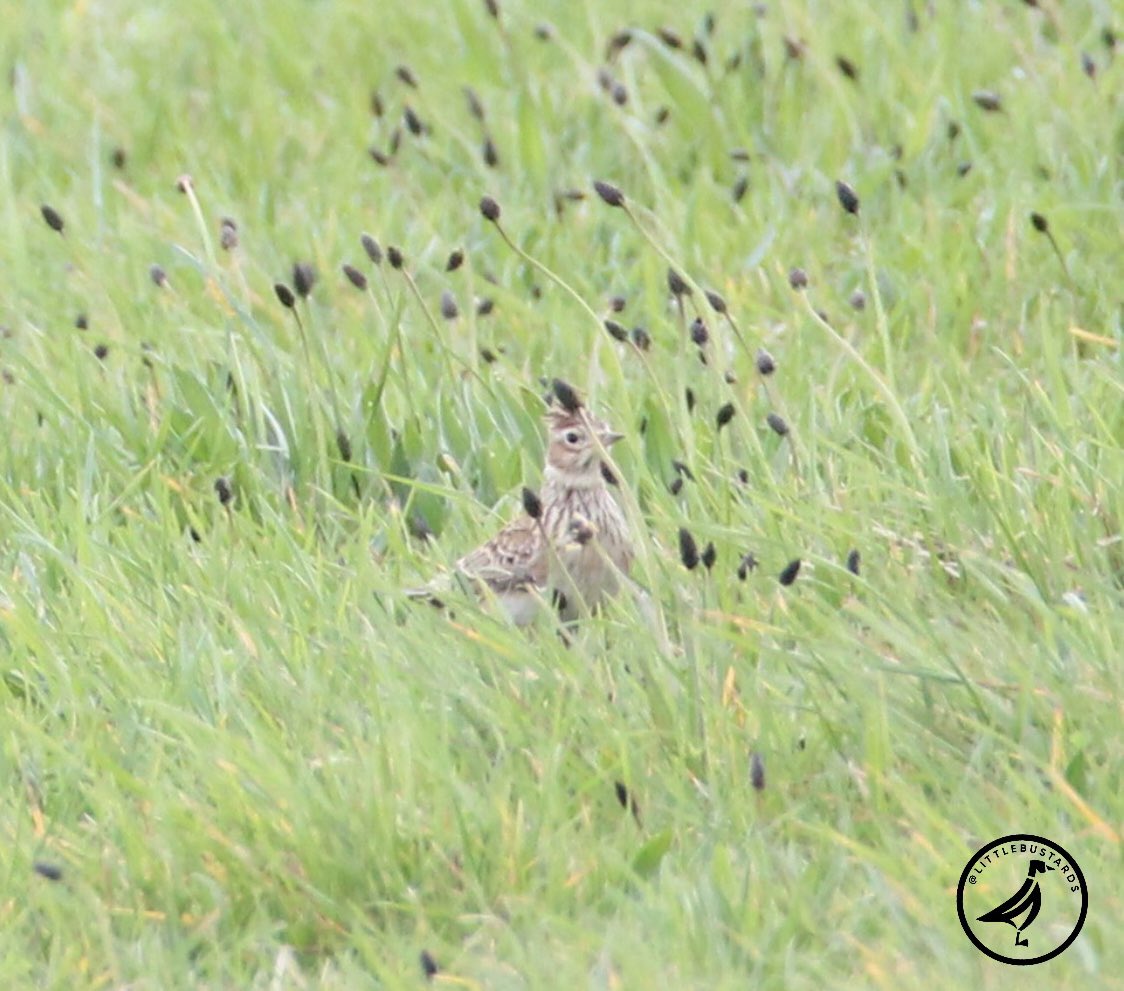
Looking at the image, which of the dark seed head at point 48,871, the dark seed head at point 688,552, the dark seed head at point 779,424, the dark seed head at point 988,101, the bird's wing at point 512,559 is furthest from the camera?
the dark seed head at point 988,101

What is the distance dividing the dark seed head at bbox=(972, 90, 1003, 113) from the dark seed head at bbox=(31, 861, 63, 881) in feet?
13.0

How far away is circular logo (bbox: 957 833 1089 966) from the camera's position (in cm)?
332

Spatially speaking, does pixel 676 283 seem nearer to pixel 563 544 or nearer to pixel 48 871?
pixel 563 544

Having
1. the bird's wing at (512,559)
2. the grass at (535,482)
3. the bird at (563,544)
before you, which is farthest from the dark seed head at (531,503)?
the bird's wing at (512,559)

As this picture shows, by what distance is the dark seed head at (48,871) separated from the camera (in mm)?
3803

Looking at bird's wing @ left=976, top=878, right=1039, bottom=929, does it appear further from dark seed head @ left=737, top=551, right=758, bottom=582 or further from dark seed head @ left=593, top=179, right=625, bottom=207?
dark seed head @ left=593, top=179, right=625, bottom=207

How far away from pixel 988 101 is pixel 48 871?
162 inches

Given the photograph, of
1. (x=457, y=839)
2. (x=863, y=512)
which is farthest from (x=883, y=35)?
(x=457, y=839)

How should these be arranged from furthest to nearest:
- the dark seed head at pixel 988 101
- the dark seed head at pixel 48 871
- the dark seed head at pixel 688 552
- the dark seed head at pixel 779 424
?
the dark seed head at pixel 988 101
the dark seed head at pixel 779 424
the dark seed head at pixel 688 552
the dark seed head at pixel 48 871

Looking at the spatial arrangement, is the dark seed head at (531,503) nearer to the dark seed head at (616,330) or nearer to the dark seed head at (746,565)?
the dark seed head at (746,565)

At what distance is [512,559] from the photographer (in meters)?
4.82

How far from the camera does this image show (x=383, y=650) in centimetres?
430

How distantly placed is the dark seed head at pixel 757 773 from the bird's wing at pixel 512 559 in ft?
3.11

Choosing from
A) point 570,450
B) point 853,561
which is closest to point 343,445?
point 570,450
